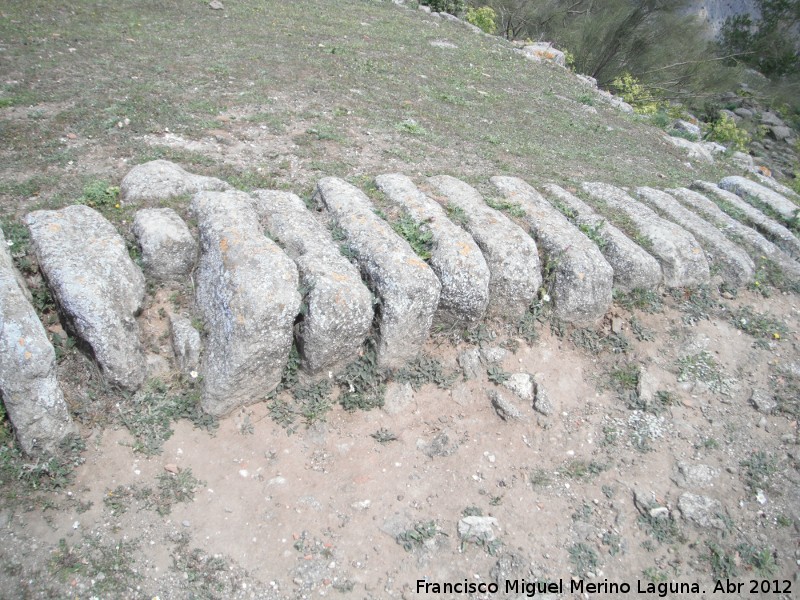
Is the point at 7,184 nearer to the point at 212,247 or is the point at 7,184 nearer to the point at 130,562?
the point at 212,247

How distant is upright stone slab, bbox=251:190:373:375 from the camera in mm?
5086

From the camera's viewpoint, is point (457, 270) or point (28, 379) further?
point (457, 270)

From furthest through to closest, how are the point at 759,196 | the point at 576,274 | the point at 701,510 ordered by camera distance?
the point at 759,196 < the point at 576,274 < the point at 701,510

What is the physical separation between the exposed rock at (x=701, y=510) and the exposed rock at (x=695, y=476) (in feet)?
0.42

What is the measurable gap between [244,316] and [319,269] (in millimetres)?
865

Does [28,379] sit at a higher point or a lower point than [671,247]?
lower

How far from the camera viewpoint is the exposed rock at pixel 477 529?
4.55 m

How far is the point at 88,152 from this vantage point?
715 cm

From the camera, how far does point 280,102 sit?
9.65 metres

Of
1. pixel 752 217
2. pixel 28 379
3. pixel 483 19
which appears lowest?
pixel 28 379

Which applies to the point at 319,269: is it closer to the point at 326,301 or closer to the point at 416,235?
the point at 326,301

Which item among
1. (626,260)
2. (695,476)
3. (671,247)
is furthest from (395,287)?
(671,247)

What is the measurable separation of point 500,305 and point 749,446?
283 cm

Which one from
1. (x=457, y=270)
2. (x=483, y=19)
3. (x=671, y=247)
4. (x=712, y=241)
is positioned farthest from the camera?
(x=483, y=19)
